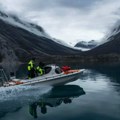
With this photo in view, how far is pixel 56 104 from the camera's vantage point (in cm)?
2859

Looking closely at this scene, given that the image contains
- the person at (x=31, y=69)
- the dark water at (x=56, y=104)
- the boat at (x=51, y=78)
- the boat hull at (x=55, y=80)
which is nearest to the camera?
the dark water at (x=56, y=104)

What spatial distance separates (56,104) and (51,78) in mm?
8153

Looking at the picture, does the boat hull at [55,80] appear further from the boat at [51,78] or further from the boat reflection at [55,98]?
the boat reflection at [55,98]

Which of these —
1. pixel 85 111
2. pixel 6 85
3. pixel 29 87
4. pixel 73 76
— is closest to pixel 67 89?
pixel 73 76

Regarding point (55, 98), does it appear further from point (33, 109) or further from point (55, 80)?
point (33, 109)

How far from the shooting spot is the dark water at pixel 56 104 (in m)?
23.9

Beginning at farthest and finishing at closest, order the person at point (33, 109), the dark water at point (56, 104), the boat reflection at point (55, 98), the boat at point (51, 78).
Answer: the boat at point (51, 78) < the boat reflection at point (55, 98) < the person at point (33, 109) < the dark water at point (56, 104)

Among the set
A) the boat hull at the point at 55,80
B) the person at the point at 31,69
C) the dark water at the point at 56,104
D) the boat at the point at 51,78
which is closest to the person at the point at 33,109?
the dark water at the point at 56,104

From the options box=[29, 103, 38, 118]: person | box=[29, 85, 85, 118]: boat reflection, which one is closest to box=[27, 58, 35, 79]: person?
box=[29, 85, 85, 118]: boat reflection

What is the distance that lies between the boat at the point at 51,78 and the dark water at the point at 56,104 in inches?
24.1

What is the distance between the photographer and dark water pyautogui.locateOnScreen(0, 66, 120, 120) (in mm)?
23906

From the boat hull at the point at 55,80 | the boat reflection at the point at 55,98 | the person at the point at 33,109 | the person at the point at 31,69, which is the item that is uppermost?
the person at the point at 31,69

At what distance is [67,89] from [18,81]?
6386mm

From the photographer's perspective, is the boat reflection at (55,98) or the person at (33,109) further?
the boat reflection at (55,98)
